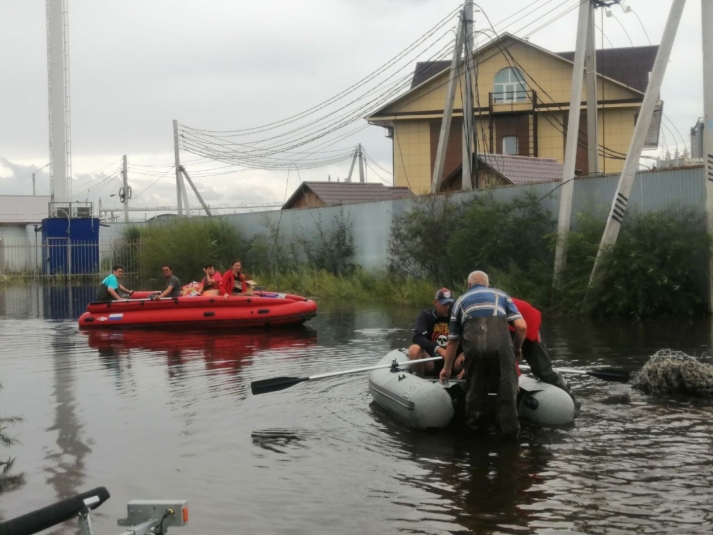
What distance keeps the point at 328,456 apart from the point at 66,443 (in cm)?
267

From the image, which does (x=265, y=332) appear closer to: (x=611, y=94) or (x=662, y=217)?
(x=662, y=217)

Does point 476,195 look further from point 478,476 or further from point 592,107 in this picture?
point 478,476

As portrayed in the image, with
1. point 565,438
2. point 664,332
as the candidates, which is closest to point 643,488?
point 565,438

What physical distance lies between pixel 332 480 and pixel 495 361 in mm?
2231

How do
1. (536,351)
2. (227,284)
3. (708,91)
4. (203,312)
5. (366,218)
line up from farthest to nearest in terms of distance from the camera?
(366,218) < (227,284) < (203,312) < (708,91) < (536,351)

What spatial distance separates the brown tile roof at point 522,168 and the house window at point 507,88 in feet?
31.5

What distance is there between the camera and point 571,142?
21000 millimetres

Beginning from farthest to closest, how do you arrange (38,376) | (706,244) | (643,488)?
(706,244) → (38,376) → (643,488)

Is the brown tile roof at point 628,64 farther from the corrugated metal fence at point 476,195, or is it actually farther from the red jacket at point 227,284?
the red jacket at point 227,284

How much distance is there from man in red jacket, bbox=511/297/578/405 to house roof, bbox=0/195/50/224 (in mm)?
58594

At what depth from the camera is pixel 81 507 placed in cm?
420

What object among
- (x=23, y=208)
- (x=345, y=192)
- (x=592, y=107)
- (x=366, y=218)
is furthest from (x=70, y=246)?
(x=592, y=107)

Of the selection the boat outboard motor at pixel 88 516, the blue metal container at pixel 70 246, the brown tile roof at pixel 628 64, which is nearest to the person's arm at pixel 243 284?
the boat outboard motor at pixel 88 516

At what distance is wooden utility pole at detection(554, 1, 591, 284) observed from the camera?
2094 centimetres
